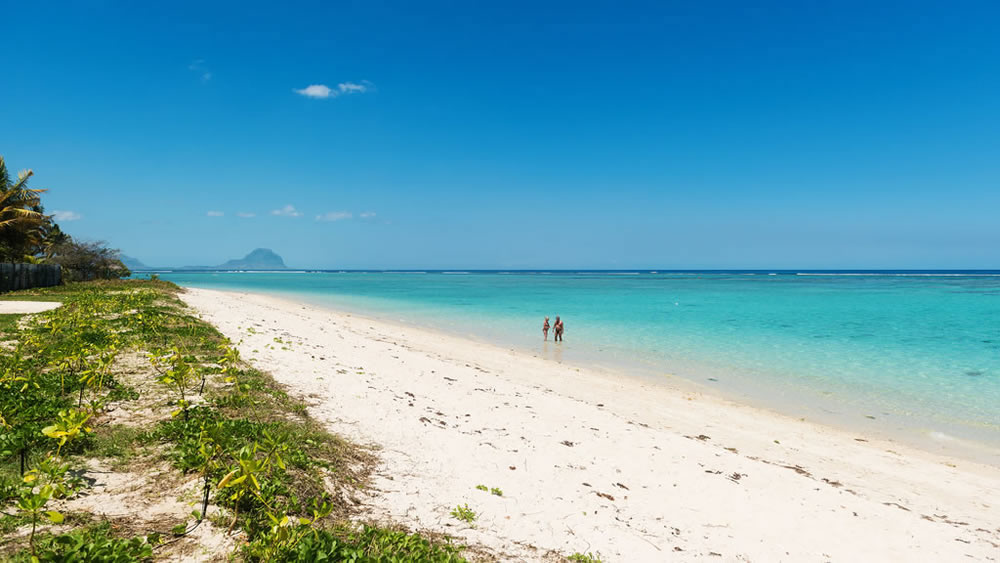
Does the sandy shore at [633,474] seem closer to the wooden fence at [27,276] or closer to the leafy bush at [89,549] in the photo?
the leafy bush at [89,549]

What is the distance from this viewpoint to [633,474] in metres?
7.76

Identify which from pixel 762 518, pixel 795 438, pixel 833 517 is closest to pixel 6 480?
pixel 762 518

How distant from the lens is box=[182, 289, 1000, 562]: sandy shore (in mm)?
5695

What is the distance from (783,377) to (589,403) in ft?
33.1

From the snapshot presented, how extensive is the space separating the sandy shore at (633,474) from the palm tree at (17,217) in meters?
30.1

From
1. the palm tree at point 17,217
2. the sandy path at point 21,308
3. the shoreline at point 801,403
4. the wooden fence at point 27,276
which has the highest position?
the palm tree at point 17,217

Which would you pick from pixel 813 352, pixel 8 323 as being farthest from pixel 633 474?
pixel 813 352

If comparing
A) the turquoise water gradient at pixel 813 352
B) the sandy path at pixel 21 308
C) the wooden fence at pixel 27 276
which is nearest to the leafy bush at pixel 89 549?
the turquoise water gradient at pixel 813 352

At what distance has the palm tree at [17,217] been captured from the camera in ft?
100.0

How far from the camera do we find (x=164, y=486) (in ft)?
15.8

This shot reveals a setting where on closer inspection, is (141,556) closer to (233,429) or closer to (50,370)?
(233,429)

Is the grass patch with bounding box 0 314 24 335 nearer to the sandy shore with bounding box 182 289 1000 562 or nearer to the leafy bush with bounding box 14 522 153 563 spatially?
the sandy shore with bounding box 182 289 1000 562

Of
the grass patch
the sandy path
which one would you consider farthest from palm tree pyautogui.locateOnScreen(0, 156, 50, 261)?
the grass patch

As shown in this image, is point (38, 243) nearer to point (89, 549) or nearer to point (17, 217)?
point (17, 217)
